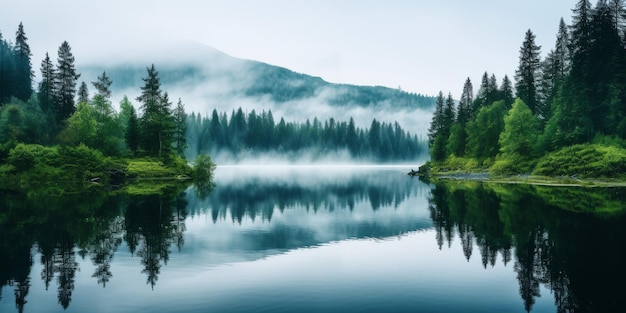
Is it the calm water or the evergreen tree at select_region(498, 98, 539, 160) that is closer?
the calm water

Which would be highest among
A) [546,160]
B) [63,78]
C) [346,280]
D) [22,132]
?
[63,78]

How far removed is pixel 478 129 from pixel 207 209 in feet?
234

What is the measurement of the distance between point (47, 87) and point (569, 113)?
316 feet

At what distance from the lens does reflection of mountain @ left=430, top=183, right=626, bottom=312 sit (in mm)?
15034

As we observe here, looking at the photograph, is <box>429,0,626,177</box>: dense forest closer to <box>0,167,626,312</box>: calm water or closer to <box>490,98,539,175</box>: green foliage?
<box>490,98,539,175</box>: green foliage

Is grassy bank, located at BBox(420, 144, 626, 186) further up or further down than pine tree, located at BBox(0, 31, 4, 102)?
further down

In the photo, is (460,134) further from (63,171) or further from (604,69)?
(63,171)

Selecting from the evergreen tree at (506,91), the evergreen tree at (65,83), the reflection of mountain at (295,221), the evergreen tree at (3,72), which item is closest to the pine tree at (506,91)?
the evergreen tree at (506,91)

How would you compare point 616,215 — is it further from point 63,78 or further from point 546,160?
point 63,78

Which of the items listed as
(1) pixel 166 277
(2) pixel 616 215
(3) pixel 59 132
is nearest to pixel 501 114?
(2) pixel 616 215

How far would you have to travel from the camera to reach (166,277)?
713 inches

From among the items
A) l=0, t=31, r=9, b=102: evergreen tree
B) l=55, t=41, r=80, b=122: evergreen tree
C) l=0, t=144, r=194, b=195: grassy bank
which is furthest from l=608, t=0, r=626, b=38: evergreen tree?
l=0, t=31, r=9, b=102: evergreen tree

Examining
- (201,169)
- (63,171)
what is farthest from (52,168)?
(201,169)

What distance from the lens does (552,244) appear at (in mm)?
22438
